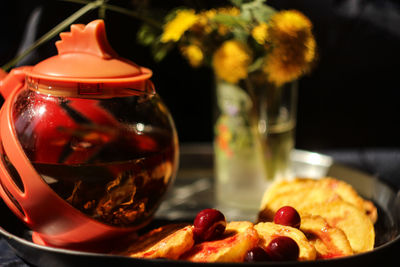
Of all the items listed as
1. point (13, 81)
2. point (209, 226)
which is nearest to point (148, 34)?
point (13, 81)

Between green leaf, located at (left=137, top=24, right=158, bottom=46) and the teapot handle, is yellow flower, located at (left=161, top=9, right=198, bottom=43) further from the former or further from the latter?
the teapot handle

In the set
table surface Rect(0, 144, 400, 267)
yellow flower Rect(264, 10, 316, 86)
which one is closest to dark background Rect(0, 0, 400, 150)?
table surface Rect(0, 144, 400, 267)

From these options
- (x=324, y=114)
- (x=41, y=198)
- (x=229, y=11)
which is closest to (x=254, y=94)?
(x=229, y=11)

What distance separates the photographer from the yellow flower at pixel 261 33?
2.32 ft

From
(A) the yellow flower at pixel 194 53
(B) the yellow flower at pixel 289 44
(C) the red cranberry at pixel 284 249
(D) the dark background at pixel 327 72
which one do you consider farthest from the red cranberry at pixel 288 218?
(D) the dark background at pixel 327 72

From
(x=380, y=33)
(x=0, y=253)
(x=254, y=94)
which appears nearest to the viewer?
(x=0, y=253)

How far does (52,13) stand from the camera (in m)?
0.90

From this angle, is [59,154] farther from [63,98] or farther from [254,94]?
[254,94]

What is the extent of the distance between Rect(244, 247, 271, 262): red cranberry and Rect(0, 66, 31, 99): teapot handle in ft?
1.13

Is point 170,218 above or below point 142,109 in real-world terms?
below

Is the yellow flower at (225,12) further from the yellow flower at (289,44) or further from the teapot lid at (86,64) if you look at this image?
the teapot lid at (86,64)

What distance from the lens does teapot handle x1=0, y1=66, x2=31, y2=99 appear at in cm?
63

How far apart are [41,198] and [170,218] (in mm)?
268

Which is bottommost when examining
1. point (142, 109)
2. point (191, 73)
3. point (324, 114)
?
point (324, 114)
